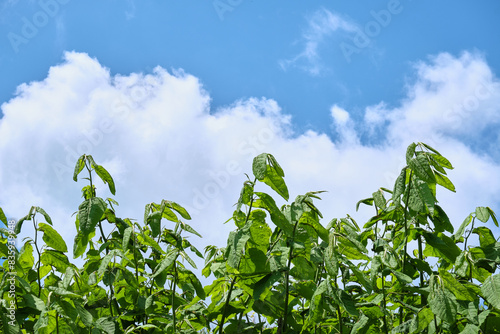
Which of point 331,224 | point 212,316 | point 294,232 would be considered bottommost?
point 212,316

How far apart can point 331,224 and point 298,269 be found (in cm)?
35

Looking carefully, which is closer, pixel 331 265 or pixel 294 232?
pixel 331 265

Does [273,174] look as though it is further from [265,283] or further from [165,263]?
[165,263]

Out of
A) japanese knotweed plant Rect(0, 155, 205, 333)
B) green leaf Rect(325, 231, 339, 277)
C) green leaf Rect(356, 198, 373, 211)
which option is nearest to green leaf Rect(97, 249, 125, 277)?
japanese knotweed plant Rect(0, 155, 205, 333)

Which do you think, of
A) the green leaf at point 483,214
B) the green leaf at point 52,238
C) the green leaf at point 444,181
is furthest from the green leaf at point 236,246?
the green leaf at point 483,214

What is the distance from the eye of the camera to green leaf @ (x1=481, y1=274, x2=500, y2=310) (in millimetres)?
1887

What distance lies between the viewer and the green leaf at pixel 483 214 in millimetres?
2496

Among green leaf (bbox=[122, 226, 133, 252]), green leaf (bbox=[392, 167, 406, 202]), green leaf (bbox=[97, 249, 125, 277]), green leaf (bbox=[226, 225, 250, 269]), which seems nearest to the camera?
green leaf (bbox=[226, 225, 250, 269])

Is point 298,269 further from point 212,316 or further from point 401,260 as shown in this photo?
point 401,260

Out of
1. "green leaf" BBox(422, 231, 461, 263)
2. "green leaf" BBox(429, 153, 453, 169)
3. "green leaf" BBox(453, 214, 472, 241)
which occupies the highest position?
"green leaf" BBox(429, 153, 453, 169)

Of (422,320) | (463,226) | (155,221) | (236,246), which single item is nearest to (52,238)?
(155,221)

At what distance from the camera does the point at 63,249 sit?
246cm

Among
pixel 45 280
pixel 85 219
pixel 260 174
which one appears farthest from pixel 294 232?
pixel 45 280

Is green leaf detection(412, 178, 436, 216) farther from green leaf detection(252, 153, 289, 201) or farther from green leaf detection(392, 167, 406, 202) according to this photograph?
green leaf detection(252, 153, 289, 201)
